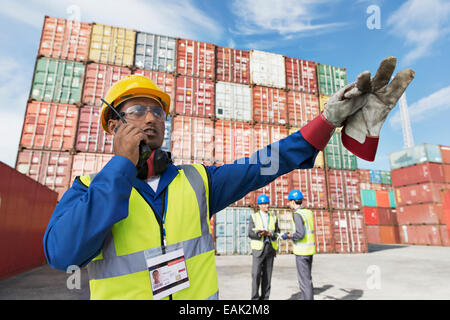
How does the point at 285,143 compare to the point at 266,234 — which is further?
the point at 266,234

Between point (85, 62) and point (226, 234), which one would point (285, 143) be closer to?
point (226, 234)

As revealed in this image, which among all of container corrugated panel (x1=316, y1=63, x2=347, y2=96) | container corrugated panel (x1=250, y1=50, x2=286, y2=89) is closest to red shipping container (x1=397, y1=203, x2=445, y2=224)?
container corrugated panel (x1=316, y1=63, x2=347, y2=96)

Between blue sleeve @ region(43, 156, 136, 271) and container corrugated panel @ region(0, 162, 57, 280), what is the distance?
761 centimetres

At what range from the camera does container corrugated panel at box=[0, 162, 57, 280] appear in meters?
7.25

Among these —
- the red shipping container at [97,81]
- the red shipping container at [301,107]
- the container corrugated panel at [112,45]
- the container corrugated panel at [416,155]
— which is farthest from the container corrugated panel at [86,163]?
the container corrugated panel at [416,155]

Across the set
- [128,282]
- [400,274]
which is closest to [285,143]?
[128,282]

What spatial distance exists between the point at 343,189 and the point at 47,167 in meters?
16.3

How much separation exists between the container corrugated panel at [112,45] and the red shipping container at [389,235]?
30160 mm

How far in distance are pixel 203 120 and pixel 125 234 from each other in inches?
562

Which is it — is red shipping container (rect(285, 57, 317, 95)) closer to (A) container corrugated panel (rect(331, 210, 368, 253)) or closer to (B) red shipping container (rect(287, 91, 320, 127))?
(B) red shipping container (rect(287, 91, 320, 127))

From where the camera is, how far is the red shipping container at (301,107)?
16938 mm

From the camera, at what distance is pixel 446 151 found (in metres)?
25.8

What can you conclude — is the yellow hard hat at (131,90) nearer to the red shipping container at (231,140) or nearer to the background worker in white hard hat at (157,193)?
the background worker in white hard hat at (157,193)
